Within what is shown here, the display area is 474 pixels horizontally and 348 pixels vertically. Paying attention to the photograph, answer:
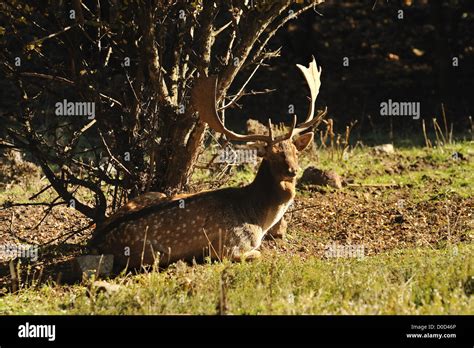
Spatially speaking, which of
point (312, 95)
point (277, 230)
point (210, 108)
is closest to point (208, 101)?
point (210, 108)

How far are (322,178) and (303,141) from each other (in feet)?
8.61

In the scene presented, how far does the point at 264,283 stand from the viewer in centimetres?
718

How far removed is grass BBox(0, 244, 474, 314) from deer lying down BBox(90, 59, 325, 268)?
331 millimetres

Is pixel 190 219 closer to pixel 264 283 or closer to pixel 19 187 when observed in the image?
pixel 264 283

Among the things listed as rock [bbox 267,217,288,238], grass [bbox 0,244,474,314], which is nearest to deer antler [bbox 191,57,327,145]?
rock [bbox 267,217,288,238]

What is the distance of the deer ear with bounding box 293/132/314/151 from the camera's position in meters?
8.48

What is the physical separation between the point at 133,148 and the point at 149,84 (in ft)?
2.29

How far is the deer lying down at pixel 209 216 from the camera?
317 inches

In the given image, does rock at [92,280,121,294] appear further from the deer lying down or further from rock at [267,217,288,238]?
rock at [267,217,288,238]

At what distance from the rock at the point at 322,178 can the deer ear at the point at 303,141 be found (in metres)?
2.53

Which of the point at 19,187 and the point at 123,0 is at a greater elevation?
the point at 123,0

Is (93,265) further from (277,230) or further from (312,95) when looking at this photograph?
(312,95)

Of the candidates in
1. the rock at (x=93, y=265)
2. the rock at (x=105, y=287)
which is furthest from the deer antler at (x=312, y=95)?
the rock at (x=105, y=287)

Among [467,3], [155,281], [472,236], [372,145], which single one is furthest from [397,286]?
[467,3]
